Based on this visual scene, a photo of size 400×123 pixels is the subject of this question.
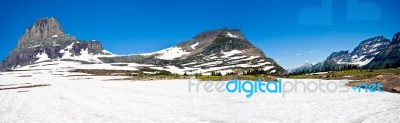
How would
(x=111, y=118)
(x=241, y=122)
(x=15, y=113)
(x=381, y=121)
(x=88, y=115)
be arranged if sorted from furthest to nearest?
(x=15, y=113) < (x=88, y=115) < (x=111, y=118) < (x=241, y=122) < (x=381, y=121)

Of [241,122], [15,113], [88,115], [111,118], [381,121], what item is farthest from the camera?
[15,113]

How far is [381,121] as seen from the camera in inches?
735

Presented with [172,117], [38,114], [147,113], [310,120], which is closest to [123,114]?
[147,113]

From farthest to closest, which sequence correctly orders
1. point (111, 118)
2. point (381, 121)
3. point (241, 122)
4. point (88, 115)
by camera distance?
point (88, 115)
point (111, 118)
point (241, 122)
point (381, 121)

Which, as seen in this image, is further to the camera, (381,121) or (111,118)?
(111,118)

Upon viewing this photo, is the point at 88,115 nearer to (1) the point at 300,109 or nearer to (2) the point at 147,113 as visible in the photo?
(2) the point at 147,113

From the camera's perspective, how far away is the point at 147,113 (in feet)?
81.5

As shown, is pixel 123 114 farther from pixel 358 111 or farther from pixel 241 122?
pixel 358 111

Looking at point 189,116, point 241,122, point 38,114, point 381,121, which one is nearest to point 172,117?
point 189,116

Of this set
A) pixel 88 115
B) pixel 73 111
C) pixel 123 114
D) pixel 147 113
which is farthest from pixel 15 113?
pixel 147 113

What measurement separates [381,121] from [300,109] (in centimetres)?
723

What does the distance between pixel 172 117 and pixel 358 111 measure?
13397mm

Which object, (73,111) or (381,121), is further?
(73,111)

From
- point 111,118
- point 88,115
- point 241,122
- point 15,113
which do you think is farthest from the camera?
point 15,113
